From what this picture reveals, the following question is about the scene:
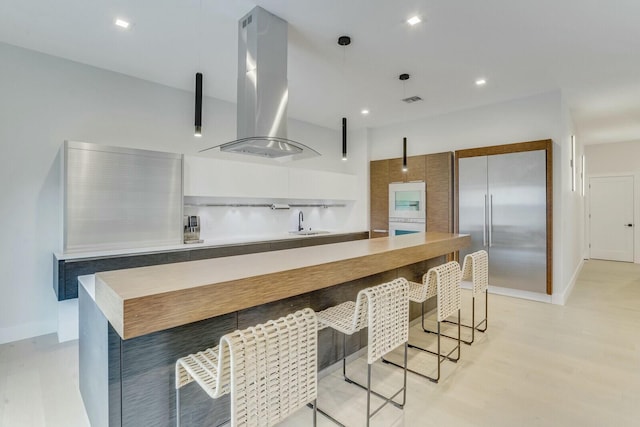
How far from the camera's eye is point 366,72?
381 cm

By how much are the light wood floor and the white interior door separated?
17.6 feet

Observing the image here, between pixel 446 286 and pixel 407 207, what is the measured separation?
323cm

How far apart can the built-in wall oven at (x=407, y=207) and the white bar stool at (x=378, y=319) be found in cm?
362

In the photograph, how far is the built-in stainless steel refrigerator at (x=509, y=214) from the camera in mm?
4426

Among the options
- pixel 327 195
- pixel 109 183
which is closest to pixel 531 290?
pixel 327 195

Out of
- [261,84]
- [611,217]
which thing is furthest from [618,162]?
[261,84]

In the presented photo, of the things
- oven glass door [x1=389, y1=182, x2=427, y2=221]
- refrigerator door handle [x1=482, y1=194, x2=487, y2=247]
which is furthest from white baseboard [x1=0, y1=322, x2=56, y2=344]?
refrigerator door handle [x1=482, y1=194, x2=487, y2=247]

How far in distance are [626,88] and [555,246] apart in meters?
2.31

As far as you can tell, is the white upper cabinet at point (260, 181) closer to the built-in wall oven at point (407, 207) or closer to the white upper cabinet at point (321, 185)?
the white upper cabinet at point (321, 185)

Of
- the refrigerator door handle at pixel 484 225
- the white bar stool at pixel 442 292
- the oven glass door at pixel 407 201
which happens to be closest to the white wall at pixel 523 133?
the oven glass door at pixel 407 201

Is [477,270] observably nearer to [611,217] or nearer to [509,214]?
[509,214]

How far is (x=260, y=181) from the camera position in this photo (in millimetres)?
4871

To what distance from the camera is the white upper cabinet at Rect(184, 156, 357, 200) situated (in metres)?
4.14

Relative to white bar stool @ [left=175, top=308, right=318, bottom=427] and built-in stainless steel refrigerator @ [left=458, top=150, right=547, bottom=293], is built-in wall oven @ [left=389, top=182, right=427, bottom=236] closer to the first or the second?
built-in stainless steel refrigerator @ [left=458, top=150, right=547, bottom=293]
